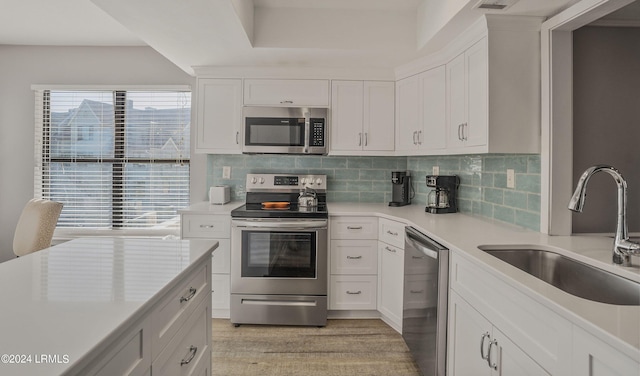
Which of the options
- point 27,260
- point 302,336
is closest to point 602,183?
point 302,336

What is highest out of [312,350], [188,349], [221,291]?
[188,349]

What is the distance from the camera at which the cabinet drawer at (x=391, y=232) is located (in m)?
2.71

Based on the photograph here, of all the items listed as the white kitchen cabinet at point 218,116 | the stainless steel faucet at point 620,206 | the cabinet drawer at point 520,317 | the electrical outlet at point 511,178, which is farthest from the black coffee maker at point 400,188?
the stainless steel faucet at point 620,206

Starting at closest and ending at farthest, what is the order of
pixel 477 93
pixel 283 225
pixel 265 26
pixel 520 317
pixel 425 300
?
pixel 520 317 < pixel 425 300 < pixel 477 93 < pixel 265 26 < pixel 283 225

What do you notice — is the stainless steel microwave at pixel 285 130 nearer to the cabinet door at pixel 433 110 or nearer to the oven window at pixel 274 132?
the oven window at pixel 274 132

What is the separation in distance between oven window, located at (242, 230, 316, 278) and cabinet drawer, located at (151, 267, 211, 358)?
1277mm

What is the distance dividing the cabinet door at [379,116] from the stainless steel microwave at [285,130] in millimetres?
394

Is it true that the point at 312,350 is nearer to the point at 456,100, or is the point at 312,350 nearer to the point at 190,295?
the point at 190,295

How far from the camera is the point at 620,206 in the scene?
136 centimetres

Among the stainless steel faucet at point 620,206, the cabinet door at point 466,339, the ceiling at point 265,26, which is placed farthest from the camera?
the ceiling at point 265,26

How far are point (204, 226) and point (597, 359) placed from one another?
105 inches

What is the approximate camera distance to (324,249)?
2949 mm

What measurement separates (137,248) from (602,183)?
236 centimetres

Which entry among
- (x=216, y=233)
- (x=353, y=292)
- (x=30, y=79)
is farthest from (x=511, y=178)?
(x=30, y=79)
